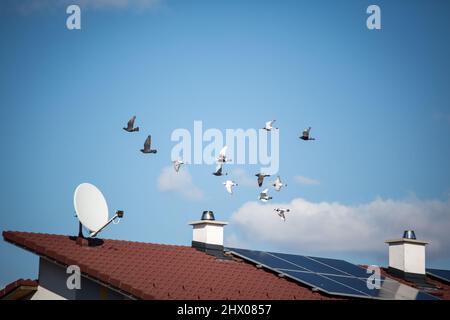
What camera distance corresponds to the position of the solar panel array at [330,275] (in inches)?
1153

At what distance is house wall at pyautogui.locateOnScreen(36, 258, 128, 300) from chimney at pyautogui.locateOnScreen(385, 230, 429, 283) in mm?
15301

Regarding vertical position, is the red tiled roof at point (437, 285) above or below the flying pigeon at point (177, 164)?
below

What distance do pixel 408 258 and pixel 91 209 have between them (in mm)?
15226

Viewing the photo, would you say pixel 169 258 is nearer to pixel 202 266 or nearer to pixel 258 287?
pixel 202 266

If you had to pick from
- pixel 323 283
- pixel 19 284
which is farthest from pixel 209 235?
pixel 19 284

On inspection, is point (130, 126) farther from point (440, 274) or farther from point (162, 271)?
point (440, 274)

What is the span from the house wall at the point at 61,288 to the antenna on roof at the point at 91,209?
1.80 m

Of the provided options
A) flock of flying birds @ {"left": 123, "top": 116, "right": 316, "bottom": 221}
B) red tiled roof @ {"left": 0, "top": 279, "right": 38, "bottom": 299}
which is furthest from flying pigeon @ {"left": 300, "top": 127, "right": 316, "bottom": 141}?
red tiled roof @ {"left": 0, "top": 279, "right": 38, "bottom": 299}

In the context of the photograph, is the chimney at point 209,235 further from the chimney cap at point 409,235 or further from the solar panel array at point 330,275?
the chimney cap at point 409,235

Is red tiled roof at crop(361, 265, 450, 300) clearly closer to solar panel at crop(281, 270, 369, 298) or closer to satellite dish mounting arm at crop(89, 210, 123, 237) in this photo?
solar panel at crop(281, 270, 369, 298)

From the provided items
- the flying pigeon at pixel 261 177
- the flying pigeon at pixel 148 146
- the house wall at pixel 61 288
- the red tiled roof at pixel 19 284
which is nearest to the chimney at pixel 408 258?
the flying pigeon at pixel 261 177

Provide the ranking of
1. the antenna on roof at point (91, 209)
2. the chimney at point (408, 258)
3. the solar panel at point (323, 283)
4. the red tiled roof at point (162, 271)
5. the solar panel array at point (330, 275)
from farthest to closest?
the chimney at point (408, 258)
the solar panel array at point (330, 275)
the solar panel at point (323, 283)
the antenna on roof at point (91, 209)
the red tiled roof at point (162, 271)

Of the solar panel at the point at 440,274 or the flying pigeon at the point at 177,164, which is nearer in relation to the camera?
the flying pigeon at the point at 177,164
